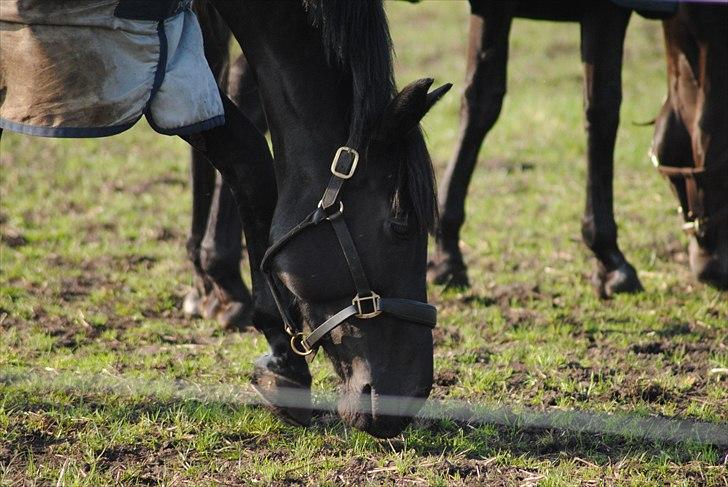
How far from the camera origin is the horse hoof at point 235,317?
433cm

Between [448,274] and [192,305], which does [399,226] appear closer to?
[192,305]

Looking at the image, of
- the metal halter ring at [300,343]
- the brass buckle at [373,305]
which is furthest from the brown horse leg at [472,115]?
the brass buckle at [373,305]

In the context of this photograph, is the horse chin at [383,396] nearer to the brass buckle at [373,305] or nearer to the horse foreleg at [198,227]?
the brass buckle at [373,305]

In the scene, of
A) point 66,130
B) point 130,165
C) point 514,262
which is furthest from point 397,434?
point 130,165

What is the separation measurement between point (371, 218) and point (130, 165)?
4677mm

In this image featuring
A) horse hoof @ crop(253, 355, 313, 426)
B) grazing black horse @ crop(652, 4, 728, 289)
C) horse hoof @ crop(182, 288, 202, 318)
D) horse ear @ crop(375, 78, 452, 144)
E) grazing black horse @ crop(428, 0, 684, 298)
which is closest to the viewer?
horse ear @ crop(375, 78, 452, 144)

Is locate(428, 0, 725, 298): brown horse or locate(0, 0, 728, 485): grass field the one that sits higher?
locate(428, 0, 725, 298): brown horse

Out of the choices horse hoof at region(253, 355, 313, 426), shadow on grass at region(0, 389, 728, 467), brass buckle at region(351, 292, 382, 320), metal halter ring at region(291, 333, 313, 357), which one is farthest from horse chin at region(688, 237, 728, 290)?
brass buckle at region(351, 292, 382, 320)

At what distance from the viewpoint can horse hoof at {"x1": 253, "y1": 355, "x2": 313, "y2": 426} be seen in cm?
318

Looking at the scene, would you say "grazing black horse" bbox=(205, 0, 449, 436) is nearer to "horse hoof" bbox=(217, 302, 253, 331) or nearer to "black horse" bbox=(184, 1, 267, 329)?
"black horse" bbox=(184, 1, 267, 329)

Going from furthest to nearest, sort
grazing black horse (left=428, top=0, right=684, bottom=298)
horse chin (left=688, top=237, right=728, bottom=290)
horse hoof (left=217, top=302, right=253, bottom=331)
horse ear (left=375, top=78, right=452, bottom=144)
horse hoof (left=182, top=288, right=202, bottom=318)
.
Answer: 1. horse chin (left=688, top=237, right=728, bottom=290)
2. grazing black horse (left=428, top=0, right=684, bottom=298)
3. horse hoof (left=182, top=288, right=202, bottom=318)
4. horse hoof (left=217, top=302, right=253, bottom=331)
5. horse ear (left=375, top=78, right=452, bottom=144)

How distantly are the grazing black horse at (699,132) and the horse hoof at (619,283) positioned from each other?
0.34 m

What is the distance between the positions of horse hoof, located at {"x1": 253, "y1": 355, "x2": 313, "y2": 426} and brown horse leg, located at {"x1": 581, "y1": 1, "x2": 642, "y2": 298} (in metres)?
2.15

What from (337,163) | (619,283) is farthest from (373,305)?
(619,283)
